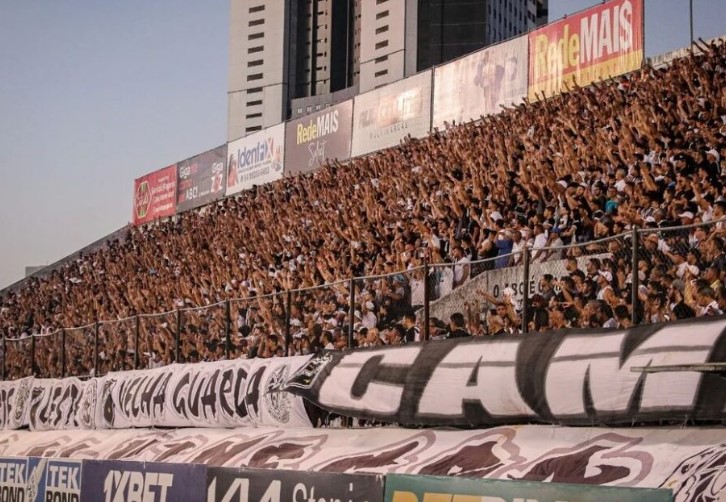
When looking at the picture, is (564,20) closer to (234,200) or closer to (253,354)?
(253,354)

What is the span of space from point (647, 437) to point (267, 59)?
306ft

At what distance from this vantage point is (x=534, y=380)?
1033cm

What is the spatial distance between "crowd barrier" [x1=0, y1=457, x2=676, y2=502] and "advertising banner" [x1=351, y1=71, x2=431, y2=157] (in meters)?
13.5

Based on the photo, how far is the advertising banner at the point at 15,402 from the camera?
22.4m

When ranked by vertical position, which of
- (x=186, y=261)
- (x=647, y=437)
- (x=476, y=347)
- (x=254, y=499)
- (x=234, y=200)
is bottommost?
(x=254, y=499)

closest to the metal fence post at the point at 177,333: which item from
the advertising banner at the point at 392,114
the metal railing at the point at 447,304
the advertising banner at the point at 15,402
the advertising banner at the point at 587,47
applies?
the metal railing at the point at 447,304

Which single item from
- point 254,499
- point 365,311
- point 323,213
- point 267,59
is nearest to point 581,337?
point 365,311

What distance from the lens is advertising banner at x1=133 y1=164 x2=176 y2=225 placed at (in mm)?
44906

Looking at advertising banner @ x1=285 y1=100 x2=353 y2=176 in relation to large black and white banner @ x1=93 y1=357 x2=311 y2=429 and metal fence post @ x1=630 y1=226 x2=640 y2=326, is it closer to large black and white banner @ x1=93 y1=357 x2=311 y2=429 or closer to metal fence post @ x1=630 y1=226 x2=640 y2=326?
large black and white banner @ x1=93 y1=357 x2=311 y2=429

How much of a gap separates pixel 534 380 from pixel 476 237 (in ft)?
28.2

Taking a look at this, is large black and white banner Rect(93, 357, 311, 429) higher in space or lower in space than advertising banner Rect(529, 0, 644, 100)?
lower

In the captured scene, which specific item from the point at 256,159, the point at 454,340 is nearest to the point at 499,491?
the point at 454,340

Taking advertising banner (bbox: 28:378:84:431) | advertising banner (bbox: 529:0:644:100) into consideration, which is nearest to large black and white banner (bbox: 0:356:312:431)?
advertising banner (bbox: 28:378:84:431)

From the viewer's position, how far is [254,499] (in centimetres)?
1298
